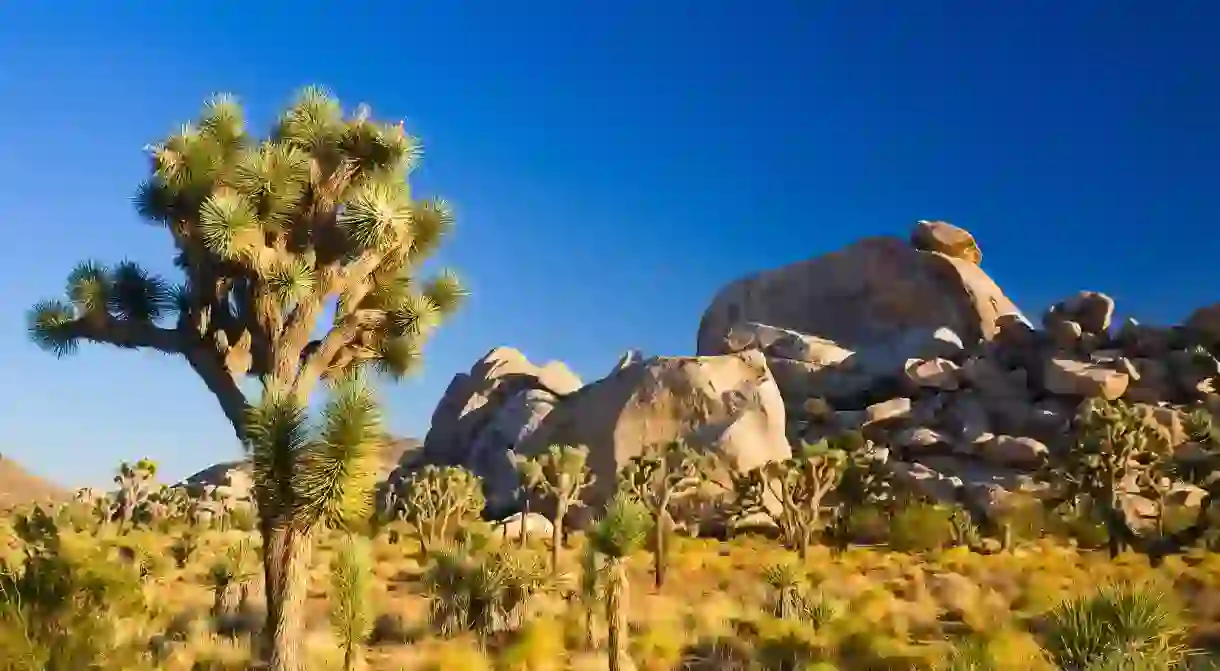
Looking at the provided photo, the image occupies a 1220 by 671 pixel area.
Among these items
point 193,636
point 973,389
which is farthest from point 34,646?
point 973,389

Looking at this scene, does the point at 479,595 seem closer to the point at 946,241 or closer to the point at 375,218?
the point at 375,218

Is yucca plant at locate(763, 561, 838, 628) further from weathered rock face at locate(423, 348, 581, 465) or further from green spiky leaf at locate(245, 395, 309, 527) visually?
weathered rock face at locate(423, 348, 581, 465)

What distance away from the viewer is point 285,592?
29.1ft

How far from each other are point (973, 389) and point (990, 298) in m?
12.8

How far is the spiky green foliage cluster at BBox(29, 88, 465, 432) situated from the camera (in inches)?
408

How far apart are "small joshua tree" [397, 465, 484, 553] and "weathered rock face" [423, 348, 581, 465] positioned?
17.8 m

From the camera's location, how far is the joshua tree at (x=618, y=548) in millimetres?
10742

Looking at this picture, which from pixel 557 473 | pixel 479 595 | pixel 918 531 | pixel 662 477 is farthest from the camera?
pixel 918 531

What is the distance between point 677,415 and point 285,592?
3133 centimetres

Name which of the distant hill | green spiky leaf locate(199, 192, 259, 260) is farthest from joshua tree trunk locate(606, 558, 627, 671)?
the distant hill

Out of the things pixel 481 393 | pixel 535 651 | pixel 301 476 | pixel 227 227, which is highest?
pixel 481 393

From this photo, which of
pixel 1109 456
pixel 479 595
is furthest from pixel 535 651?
pixel 1109 456

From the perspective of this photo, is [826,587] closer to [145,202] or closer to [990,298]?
[145,202]

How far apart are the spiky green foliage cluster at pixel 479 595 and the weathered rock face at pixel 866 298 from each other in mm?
45894
